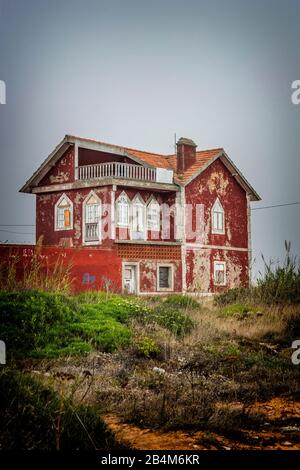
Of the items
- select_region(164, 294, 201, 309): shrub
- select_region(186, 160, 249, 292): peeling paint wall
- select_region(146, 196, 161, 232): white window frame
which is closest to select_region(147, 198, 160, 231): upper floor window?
select_region(146, 196, 161, 232): white window frame

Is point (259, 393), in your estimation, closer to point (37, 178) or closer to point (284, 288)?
point (284, 288)

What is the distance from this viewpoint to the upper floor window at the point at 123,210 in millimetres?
18609

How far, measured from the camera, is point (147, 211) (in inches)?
768

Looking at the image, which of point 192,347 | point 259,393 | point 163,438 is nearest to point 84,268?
point 192,347

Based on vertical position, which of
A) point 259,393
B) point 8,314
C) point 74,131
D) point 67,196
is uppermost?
point 74,131

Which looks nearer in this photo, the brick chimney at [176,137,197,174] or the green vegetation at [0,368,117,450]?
the green vegetation at [0,368,117,450]

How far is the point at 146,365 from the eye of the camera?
23.8ft

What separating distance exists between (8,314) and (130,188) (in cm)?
1146

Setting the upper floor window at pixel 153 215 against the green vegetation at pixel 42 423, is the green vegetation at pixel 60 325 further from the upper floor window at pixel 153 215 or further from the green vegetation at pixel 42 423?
the upper floor window at pixel 153 215

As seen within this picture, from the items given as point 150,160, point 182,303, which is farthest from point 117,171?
point 182,303

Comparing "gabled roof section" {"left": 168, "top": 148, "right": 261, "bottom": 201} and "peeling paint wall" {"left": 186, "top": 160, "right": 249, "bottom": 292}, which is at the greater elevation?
"gabled roof section" {"left": 168, "top": 148, "right": 261, "bottom": 201}

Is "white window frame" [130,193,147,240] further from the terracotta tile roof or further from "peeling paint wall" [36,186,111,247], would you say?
the terracotta tile roof

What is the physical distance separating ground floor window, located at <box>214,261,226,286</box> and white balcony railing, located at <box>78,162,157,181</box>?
13.7 ft

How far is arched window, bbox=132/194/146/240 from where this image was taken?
18938 mm
